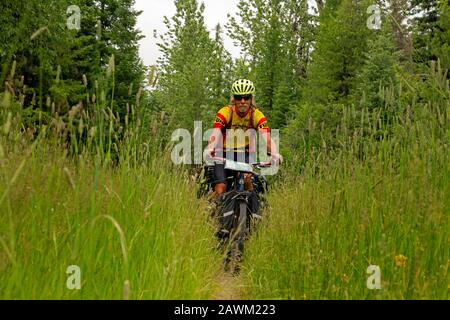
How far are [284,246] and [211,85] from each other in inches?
1072

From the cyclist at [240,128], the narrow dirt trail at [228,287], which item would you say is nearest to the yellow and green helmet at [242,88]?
the cyclist at [240,128]

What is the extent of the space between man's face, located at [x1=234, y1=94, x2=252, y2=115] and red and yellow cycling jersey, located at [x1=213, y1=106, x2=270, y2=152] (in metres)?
0.08

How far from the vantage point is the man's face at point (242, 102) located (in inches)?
255

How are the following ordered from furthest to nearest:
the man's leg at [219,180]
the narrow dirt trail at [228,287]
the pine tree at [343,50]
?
1. the pine tree at [343,50]
2. the man's leg at [219,180]
3. the narrow dirt trail at [228,287]

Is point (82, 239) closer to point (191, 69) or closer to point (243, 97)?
point (243, 97)

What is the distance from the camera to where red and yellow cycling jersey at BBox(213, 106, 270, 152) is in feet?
20.9

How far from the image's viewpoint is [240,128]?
6543 millimetres

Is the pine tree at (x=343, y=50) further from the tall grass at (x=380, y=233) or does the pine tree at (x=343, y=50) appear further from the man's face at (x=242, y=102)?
the tall grass at (x=380, y=233)

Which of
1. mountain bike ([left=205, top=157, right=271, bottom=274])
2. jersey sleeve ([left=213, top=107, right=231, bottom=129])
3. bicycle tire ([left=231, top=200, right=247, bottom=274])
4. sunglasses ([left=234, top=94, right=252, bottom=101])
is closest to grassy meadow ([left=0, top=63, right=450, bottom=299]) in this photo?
bicycle tire ([left=231, top=200, right=247, bottom=274])

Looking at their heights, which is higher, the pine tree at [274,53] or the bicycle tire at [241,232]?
the pine tree at [274,53]

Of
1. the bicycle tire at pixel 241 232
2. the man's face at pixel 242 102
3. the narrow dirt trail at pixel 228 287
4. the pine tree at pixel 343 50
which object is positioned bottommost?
the narrow dirt trail at pixel 228 287

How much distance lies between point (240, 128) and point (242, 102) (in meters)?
0.36

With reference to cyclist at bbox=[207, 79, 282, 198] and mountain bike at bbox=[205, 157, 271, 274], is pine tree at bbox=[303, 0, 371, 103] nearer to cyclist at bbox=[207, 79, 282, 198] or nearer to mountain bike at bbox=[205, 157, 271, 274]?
cyclist at bbox=[207, 79, 282, 198]
